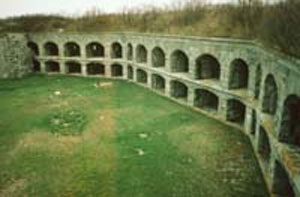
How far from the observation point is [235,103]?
39.0 feet

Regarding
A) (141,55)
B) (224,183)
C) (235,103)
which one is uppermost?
(141,55)

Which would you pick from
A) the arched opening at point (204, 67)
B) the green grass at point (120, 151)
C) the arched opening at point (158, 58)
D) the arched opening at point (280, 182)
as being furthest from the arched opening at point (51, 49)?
the arched opening at point (280, 182)

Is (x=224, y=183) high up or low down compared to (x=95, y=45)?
down

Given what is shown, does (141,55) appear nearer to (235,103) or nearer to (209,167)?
(235,103)

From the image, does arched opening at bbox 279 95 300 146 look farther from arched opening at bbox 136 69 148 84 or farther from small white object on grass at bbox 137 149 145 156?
arched opening at bbox 136 69 148 84

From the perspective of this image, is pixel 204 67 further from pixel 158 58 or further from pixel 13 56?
pixel 13 56

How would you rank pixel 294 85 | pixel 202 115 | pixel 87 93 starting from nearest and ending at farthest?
pixel 294 85 → pixel 202 115 → pixel 87 93

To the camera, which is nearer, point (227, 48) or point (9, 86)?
point (227, 48)

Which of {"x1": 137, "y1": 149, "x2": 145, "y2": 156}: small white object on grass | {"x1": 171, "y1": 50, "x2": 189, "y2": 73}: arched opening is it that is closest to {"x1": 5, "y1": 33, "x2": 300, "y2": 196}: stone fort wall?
{"x1": 171, "y1": 50, "x2": 189, "y2": 73}: arched opening

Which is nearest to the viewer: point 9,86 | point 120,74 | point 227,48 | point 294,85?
point 294,85

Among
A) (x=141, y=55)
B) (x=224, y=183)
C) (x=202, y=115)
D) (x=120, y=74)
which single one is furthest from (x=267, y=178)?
(x=120, y=74)

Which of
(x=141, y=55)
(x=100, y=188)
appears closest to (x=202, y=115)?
(x=100, y=188)

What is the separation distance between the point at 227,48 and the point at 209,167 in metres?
5.27

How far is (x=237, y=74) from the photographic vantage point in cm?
1181
